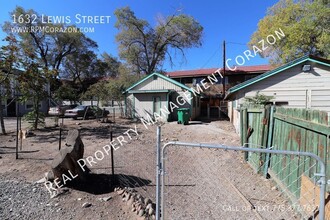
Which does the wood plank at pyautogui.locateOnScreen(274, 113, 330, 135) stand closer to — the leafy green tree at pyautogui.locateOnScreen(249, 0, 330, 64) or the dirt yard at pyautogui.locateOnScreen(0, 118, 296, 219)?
the dirt yard at pyautogui.locateOnScreen(0, 118, 296, 219)

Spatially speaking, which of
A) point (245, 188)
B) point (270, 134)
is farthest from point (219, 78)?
point (245, 188)

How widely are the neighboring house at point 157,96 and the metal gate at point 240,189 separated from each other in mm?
12548

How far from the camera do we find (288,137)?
4.05 m

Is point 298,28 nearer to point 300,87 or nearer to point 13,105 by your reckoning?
point 300,87

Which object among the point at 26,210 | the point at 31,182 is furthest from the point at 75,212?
the point at 31,182

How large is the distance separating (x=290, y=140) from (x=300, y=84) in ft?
26.2

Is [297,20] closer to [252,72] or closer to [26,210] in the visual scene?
[252,72]

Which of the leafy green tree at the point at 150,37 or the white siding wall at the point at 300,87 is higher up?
the leafy green tree at the point at 150,37

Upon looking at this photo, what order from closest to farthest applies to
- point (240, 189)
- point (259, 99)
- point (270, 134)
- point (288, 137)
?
1. point (288, 137)
2. point (240, 189)
3. point (270, 134)
4. point (259, 99)

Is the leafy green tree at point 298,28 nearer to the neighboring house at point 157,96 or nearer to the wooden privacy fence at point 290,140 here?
the neighboring house at point 157,96

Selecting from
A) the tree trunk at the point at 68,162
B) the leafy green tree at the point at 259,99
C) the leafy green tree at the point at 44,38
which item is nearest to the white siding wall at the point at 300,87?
the leafy green tree at the point at 259,99

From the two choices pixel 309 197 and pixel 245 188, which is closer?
pixel 309 197

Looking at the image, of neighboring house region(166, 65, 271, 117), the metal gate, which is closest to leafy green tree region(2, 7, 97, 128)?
neighboring house region(166, 65, 271, 117)

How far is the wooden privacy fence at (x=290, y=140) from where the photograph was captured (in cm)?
289
